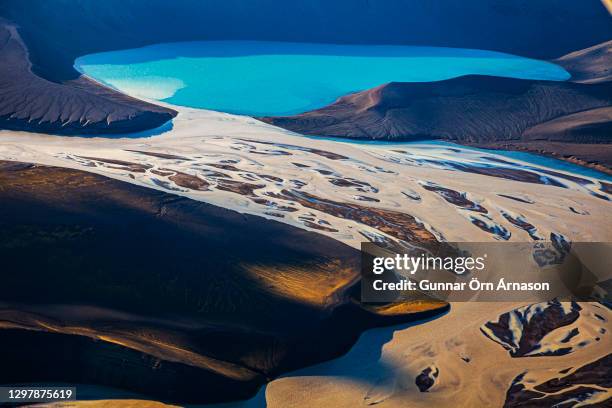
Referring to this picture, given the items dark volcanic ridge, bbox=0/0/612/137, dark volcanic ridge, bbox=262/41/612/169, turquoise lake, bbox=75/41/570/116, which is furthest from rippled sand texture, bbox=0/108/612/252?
dark volcanic ridge, bbox=0/0/612/137

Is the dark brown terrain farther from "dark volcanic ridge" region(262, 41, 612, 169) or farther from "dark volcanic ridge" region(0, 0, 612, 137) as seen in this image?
"dark volcanic ridge" region(0, 0, 612, 137)

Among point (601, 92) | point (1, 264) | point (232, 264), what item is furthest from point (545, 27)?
point (1, 264)

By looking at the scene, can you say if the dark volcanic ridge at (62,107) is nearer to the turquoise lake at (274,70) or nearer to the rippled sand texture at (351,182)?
the rippled sand texture at (351,182)

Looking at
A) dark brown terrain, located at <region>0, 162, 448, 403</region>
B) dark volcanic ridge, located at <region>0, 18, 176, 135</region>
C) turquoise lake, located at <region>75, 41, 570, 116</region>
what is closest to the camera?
dark brown terrain, located at <region>0, 162, 448, 403</region>

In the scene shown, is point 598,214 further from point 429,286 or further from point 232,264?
point 232,264

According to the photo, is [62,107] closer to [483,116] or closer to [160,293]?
[160,293]

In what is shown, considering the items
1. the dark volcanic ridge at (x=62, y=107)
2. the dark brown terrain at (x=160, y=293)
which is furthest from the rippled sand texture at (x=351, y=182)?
the dark brown terrain at (x=160, y=293)
